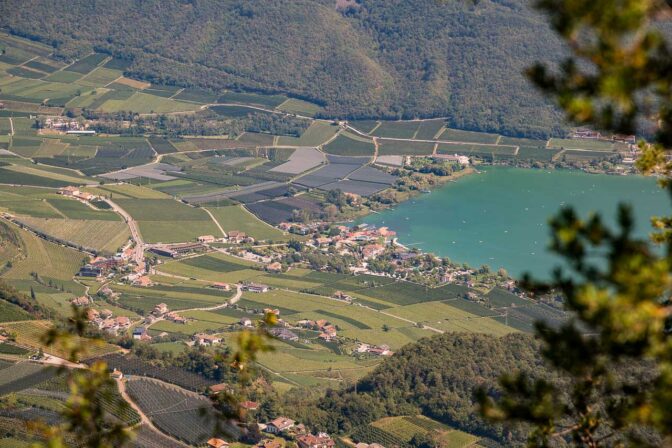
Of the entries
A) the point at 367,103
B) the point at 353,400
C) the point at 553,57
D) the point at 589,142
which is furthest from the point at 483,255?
the point at 553,57

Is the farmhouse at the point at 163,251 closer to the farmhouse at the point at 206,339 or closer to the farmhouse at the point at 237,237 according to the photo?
the farmhouse at the point at 237,237

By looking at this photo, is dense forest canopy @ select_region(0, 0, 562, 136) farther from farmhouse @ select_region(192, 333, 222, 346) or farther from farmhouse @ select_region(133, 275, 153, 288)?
farmhouse @ select_region(192, 333, 222, 346)

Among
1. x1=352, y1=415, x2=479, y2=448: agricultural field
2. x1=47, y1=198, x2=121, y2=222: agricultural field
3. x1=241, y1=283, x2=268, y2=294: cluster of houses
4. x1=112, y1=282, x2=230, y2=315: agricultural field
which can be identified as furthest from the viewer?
x1=47, y1=198, x2=121, y2=222: agricultural field

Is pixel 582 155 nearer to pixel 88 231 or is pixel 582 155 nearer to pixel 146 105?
pixel 146 105

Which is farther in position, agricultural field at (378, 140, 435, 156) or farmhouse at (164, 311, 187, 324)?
agricultural field at (378, 140, 435, 156)

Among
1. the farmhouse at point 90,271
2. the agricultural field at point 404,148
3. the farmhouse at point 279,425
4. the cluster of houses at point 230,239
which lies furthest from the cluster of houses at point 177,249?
the agricultural field at point 404,148

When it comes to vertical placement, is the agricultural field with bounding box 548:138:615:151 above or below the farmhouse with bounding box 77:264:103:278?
above

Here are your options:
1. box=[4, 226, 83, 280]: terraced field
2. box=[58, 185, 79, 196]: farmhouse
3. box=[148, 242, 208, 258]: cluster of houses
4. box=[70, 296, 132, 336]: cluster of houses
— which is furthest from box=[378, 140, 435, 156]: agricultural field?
box=[70, 296, 132, 336]: cluster of houses
